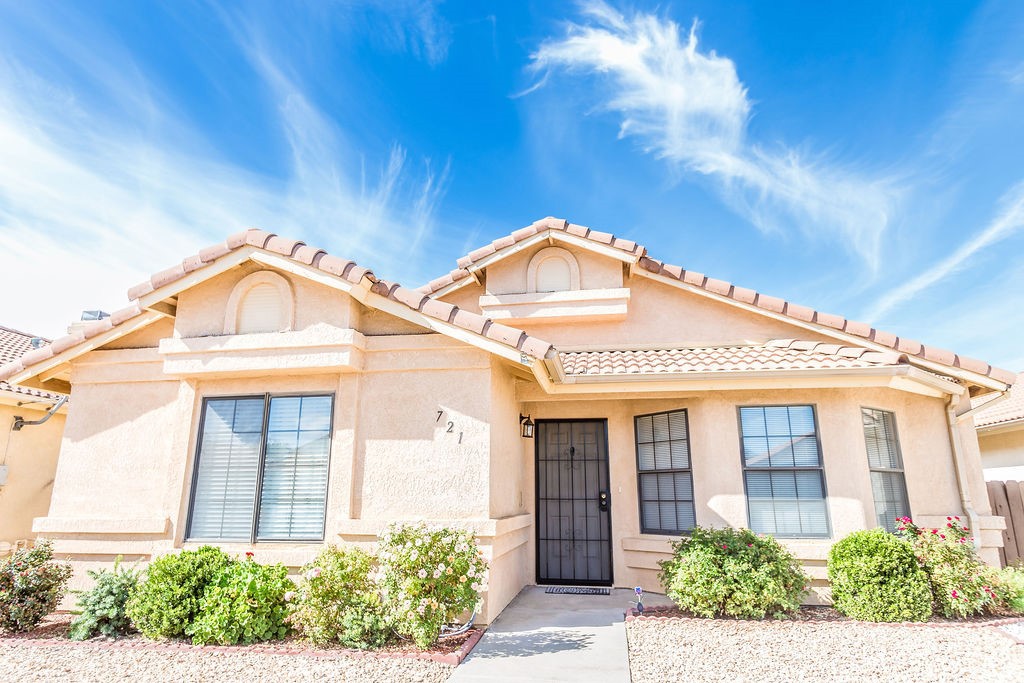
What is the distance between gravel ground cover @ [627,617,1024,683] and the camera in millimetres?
5453

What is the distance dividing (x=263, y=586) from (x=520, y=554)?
4.05 metres

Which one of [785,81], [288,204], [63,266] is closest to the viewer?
[785,81]

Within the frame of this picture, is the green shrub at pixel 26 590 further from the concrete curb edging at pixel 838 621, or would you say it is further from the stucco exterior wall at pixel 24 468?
the concrete curb edging at pixel 838 621

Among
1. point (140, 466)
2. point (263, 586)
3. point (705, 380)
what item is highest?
point (705, 380)

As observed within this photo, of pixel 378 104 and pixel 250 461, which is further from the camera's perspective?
pixel 378 104

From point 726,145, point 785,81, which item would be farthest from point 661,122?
point 785,81

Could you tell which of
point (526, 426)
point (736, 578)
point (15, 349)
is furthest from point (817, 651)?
point (15, 349)

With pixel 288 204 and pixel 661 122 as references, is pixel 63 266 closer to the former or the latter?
pixel 288 204

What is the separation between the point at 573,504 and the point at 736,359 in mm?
3735

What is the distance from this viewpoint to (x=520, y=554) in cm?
927

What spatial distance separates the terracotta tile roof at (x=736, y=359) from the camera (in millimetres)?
8430

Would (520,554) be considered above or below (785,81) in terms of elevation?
below

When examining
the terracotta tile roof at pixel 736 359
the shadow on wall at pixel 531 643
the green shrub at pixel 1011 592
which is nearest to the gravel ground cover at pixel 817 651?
the shadow on wall at pixel 531 643

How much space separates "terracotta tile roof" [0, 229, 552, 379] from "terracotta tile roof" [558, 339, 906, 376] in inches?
64.3
